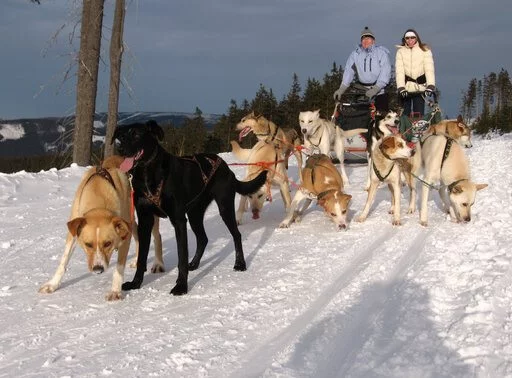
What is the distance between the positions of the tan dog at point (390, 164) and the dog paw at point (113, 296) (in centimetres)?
402

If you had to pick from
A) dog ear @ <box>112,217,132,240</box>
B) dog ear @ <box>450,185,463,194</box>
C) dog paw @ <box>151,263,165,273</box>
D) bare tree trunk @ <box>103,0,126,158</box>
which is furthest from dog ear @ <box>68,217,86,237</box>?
bare tree trunk @ <box>103,0,126,158</box>

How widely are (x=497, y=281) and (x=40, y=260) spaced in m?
4.67

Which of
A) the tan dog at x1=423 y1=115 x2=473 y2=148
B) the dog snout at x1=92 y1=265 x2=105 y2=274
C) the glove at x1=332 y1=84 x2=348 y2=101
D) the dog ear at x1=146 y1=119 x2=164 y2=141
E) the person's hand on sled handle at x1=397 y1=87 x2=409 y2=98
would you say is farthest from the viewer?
the glove at x1=332 y1=84 x2=348 y2=101

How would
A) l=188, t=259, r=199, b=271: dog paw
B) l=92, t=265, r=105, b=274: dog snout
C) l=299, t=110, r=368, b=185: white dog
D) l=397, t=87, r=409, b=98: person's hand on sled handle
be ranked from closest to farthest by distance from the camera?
1. l=92, t=265, r=105, b=274: dog snout
2. l=188, t=259, r=199, b=271: dog paw
3. l=397, t=87, r=409, b=98: person's hand on sled handle
4. l=299, t=110, r=368, b=185: white dog

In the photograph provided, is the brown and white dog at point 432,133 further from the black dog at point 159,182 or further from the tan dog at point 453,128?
the black dog at point 159,182

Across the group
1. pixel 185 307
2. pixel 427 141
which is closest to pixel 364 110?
pixel 427 141

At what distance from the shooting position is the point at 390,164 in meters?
7.34

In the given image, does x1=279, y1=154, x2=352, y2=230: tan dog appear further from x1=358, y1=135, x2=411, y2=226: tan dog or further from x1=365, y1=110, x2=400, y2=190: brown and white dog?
x1=365, y1=110, x2=400, y2=190: brown and white dog

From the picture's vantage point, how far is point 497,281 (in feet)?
14.3

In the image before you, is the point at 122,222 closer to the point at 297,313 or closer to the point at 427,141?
the point at 297,313

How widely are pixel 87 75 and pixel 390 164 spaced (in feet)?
26.2

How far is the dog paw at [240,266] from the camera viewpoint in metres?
5.29

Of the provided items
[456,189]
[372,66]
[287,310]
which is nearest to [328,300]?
[287,310]

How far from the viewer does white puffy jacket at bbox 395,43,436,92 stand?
940 cm
